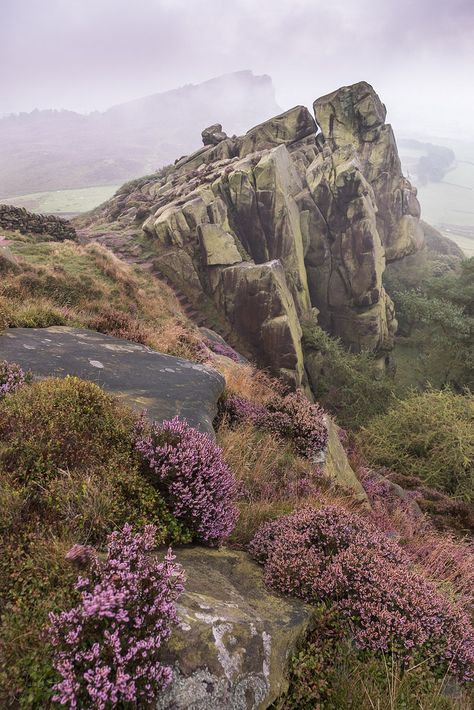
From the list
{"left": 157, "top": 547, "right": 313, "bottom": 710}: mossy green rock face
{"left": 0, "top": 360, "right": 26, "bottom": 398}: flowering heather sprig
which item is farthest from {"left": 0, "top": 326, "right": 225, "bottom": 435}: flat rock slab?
{"left": 157, "top": 547, "right": 313, "bottom": 710}: mossy green rock face

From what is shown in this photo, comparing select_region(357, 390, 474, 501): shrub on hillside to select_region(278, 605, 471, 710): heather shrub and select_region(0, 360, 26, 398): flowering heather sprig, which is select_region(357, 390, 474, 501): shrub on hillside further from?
select_region(0, 360, 26, 398): flowering heather sprig

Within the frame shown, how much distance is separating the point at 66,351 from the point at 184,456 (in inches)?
182

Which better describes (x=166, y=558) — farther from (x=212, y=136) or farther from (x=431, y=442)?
(x=212, y=136)

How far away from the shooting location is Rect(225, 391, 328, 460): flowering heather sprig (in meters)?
8.00

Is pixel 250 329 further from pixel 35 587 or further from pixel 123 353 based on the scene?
pixel 35 587

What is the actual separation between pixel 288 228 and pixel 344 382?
14379 millimetres

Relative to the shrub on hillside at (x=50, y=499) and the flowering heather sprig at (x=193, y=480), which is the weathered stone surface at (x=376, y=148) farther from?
the shrub on hillside at (x=50, y=499)

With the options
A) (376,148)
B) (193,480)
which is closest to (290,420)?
(193,480)

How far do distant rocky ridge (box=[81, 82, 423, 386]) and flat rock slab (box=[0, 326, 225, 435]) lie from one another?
1691 cm

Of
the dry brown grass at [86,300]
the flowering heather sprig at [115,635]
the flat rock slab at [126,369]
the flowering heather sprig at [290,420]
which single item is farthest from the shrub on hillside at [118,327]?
the flowering heather sprig at [115,635]

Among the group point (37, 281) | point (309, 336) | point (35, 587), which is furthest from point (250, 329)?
point (35, 587)

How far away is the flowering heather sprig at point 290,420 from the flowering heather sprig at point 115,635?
5563mm

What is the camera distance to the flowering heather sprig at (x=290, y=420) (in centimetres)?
800

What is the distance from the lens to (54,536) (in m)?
2.90
